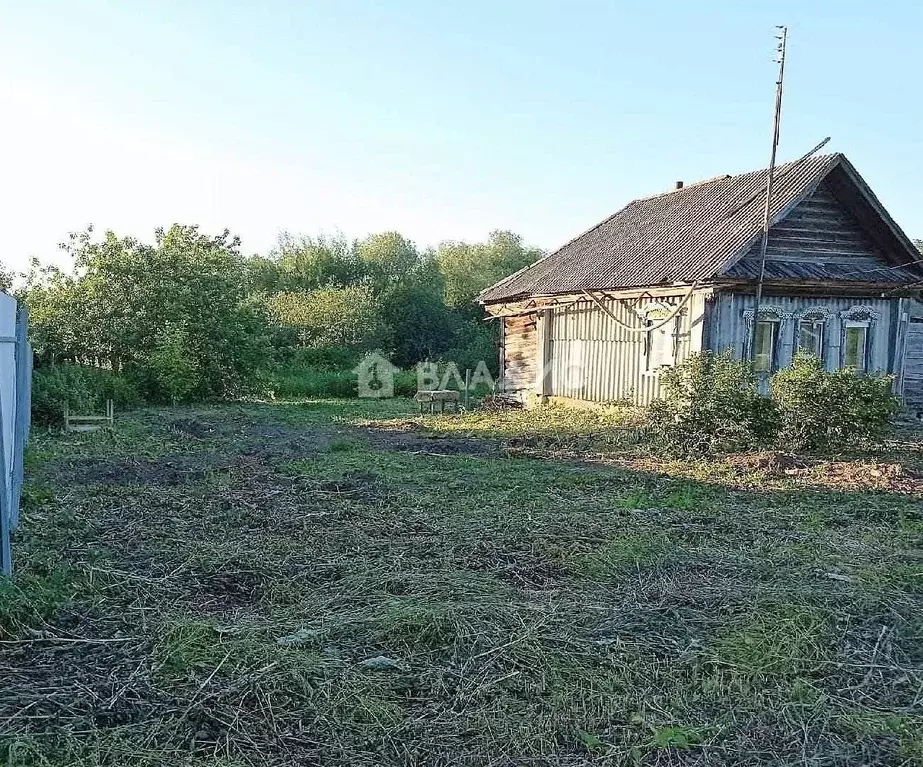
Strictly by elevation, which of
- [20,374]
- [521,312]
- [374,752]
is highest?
[521,312]

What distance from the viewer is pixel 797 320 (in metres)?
15.6

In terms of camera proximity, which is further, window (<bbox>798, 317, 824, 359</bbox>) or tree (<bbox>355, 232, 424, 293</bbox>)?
tree (<bbox>355, 232, 424, 293</bbox>)

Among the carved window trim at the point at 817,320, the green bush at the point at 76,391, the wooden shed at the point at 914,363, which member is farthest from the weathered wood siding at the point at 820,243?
the green bush at the point at 76,391

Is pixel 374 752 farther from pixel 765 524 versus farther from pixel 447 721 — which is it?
pixel 765 524

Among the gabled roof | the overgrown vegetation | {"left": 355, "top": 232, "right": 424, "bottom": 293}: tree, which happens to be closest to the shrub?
the overgrown vegetation

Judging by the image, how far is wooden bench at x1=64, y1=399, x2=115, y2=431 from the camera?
13.1 meters

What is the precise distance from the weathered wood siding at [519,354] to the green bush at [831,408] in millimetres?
9080

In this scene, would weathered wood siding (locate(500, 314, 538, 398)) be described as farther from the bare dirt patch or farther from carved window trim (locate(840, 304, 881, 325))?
the bare dirt patch

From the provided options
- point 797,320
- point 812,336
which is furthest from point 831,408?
point 812,336

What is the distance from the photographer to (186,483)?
29.3 ft

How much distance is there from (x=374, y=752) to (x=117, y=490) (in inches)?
234

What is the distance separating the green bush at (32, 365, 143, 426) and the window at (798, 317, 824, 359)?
45.0 ft

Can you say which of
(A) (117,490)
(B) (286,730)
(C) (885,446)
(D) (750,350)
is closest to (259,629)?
(B) (286,730)

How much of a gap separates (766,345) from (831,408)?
4.75 m
